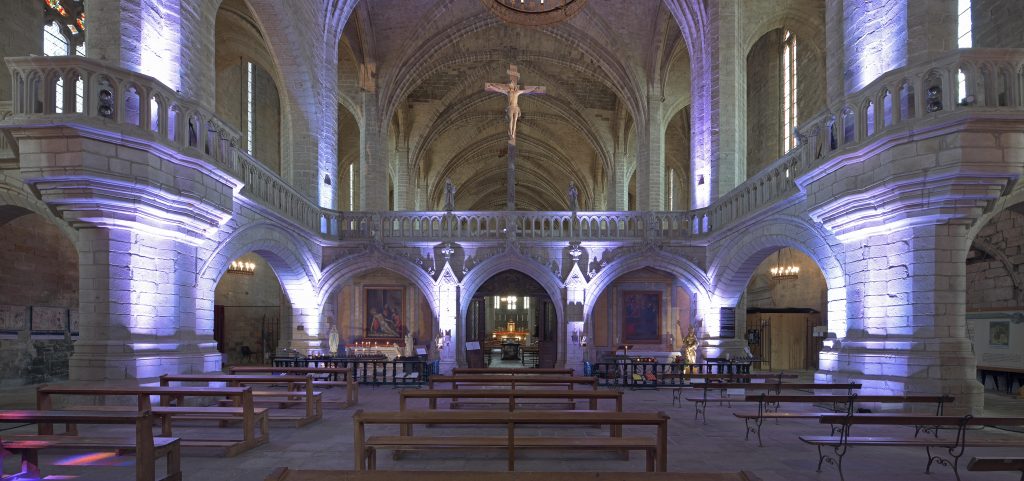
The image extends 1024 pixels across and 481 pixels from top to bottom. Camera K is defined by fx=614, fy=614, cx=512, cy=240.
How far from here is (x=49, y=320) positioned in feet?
50.3

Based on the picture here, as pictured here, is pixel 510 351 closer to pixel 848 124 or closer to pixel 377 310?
pixel 377 310

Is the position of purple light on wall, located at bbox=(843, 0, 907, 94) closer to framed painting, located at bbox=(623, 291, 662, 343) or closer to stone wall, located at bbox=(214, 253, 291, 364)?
framed painting, located at bbox=(623, 291, 662, 343)

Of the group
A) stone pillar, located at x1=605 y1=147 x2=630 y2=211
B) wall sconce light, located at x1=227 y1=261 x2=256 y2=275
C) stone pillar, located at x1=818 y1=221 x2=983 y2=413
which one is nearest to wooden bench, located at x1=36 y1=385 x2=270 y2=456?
stone pillar, located at x1=818 y1=221 x2=983 y2=413

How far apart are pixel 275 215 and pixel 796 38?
1635 cm

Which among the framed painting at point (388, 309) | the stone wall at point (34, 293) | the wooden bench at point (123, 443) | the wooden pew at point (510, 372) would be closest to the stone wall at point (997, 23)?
the wooden pew at point (510, 372)

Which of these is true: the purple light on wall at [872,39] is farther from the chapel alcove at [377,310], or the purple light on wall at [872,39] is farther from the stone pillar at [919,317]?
the chapel alcove at [377,310]

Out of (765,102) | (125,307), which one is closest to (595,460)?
(125,307)

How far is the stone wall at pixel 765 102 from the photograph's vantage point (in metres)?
20.8

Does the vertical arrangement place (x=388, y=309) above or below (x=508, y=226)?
below

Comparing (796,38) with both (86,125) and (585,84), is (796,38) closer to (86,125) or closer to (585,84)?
(585,84)

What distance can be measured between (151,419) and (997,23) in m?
14.4

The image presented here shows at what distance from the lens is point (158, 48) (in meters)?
9.27

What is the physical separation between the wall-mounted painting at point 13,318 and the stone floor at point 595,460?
10076 millimetres

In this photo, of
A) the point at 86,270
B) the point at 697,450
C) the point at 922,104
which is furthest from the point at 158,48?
the point at 922,104
